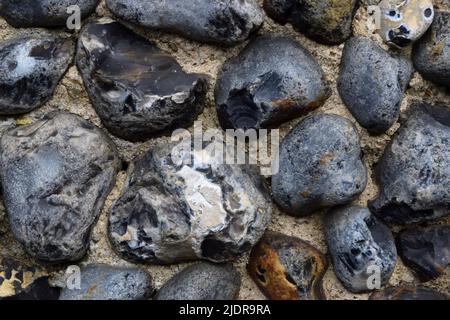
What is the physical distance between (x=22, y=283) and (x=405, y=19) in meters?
0.95

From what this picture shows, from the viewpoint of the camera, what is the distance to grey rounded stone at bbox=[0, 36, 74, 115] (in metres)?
1.35

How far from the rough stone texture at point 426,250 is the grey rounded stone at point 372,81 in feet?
0.77

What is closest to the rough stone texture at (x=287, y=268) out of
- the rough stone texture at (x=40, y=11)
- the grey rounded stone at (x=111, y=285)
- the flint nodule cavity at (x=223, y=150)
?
the flint nodule cavity at (x=223, y=150)

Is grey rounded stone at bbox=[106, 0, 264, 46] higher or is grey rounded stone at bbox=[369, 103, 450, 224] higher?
grey rounded stone at bbox=[106, 0, 264, 46]

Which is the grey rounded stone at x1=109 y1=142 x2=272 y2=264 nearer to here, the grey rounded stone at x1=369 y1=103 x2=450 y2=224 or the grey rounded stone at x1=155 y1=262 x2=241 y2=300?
the grey rounded stone at x1=155 y1=262 x2=241 y2=300

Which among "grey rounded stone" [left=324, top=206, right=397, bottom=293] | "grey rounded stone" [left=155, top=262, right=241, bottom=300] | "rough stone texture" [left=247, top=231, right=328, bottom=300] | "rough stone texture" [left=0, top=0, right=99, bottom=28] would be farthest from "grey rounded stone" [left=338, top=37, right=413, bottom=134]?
"rough stone texture" [left=0, top=0, right=99, bottom=28]

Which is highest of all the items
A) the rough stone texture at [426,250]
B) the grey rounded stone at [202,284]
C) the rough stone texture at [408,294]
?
the rough stone texture at [426,250]

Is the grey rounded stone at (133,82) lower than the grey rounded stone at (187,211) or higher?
higher

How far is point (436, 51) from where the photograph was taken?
4.50ft

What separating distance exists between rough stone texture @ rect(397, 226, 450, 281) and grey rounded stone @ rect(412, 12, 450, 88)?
0.32m

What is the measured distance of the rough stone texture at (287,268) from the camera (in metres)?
1.35

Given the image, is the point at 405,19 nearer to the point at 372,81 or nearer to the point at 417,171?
the point at 372,81

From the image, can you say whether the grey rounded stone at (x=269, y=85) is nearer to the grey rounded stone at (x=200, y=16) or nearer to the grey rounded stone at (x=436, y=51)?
the grey rounded stone at (x=200, y=16)

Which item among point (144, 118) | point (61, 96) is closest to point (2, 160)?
point (61, 96)
